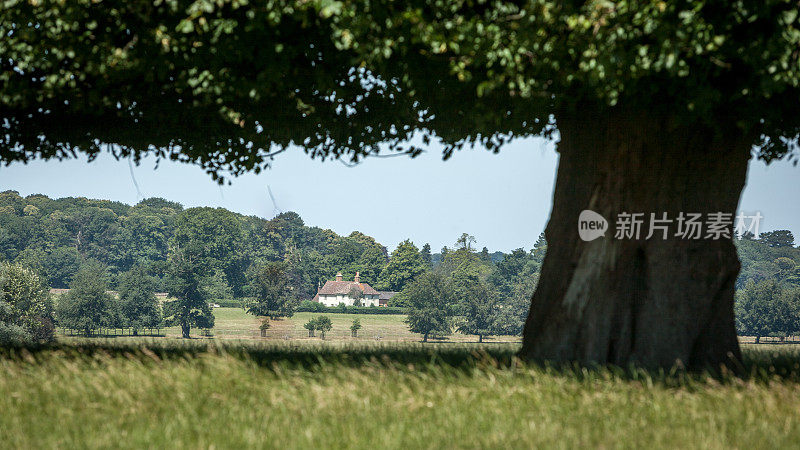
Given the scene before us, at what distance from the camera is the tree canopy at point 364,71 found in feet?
34.4

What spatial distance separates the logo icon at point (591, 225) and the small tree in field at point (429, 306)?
120 m

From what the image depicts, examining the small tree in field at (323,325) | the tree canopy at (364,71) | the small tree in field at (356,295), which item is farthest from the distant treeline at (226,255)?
the tree canopy at (364,71)

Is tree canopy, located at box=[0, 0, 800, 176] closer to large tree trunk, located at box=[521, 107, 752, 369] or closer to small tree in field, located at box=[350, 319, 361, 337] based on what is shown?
large tree trunk, located at box=[521, 107, 752, 369]

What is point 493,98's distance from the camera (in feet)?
42.5

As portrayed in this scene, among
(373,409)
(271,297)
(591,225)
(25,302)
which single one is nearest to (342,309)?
(271,297)

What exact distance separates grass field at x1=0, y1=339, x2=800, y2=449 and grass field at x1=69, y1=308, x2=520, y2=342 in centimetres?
10825

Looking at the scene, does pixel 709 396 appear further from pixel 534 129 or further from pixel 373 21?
pixel 534 129

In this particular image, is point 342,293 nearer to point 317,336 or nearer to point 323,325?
point 317,336

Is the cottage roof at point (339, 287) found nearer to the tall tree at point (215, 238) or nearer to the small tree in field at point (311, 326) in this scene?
the tall tree at point (215, 238)

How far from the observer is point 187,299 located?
133250 mm

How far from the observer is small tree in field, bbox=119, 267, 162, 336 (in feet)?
404

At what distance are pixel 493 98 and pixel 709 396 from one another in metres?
5.58

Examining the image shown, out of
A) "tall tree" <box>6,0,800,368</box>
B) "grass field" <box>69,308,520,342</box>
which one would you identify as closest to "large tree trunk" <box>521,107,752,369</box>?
"tall tree" <box>6,0,800,368</box>

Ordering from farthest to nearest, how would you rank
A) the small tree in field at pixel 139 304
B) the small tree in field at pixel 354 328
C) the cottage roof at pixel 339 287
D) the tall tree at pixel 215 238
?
the cottage roof at pixel 339 287
the tall tree at pixel 215 238
the small tree in field at pixel 354 328
the small tree in field at pixel 139 304
